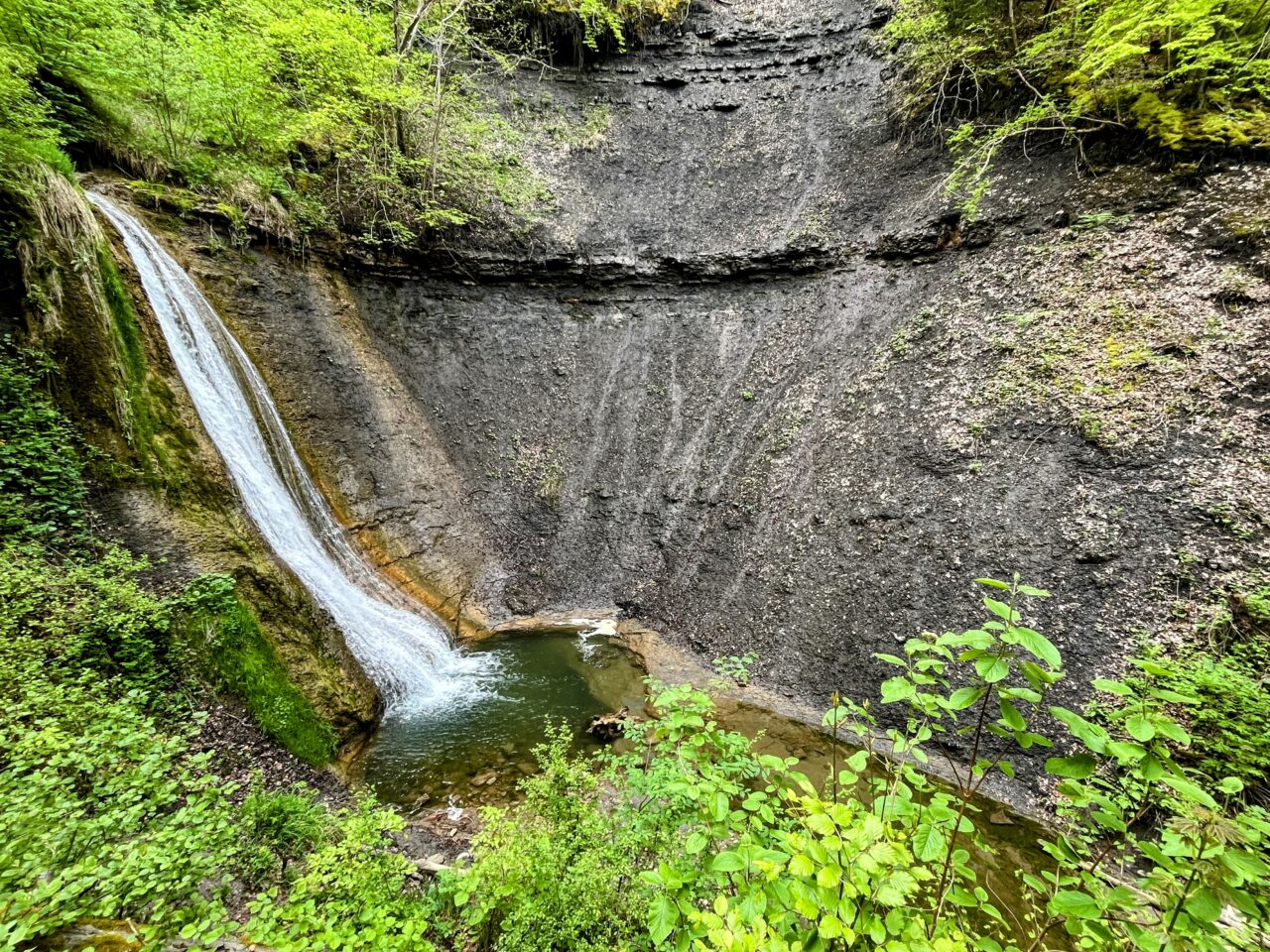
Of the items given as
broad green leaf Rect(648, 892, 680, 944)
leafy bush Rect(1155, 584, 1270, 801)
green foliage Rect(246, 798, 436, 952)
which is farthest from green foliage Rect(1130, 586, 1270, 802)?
green foliage Rect(246, 798, 436, 952)

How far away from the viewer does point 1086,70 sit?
24.7ft

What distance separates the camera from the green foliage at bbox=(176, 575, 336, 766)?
485 centimetres

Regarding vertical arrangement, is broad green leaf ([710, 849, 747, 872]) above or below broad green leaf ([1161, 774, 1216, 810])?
below

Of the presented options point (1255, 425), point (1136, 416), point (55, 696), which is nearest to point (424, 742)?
point (55, 696)

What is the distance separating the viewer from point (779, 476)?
28.9 ft

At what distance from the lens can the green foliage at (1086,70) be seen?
243 inches

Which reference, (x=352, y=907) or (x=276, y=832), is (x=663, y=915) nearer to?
(x=352, y=907)

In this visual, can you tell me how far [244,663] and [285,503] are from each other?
9.75 ft

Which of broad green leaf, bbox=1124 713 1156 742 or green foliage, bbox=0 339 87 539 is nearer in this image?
broad green leaf, bbox=1124 713 1156 742

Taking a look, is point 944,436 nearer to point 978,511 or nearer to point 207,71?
point 978,511

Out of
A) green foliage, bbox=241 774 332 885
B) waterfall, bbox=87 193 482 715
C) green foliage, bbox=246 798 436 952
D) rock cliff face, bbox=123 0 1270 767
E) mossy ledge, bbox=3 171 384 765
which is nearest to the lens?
green foliage, bbox=246 798 436 952

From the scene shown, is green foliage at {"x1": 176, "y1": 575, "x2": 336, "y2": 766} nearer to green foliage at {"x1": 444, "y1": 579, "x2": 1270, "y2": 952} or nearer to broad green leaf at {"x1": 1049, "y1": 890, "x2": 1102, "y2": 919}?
green foliage at {"x1": 444, "y1": 579, "x2": 1270, "y2": 952}

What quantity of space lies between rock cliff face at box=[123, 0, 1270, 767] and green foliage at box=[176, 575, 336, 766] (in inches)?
134

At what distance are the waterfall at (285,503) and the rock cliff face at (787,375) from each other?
0.63m
